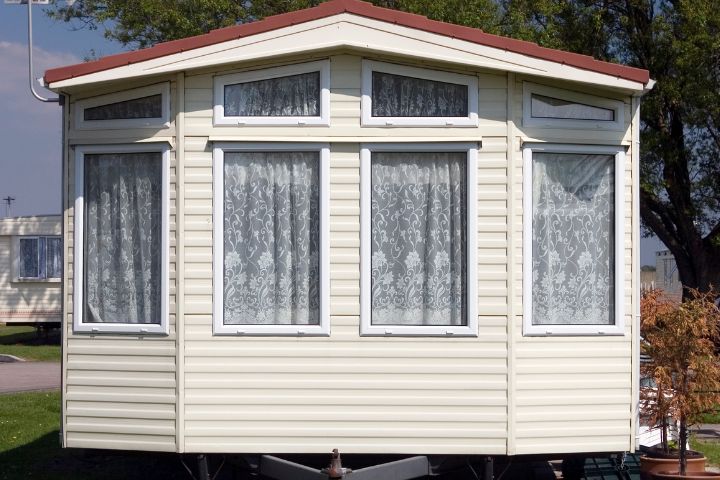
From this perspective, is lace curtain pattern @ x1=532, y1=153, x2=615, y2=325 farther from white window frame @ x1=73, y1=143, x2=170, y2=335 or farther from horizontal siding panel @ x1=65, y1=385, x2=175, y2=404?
horizontal siding panel @ x1=65, y1=385, x2=175, y2=404

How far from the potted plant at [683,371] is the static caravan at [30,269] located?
21398 mm

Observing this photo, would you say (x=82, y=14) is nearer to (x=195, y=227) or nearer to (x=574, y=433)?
(x=195, y=227)

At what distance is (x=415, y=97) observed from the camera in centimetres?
763

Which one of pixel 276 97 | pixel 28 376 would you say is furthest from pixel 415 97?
pixel 28 376

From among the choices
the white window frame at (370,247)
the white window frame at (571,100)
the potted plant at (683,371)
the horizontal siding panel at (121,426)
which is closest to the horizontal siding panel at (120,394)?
the horizontal siding panel at (121,426)

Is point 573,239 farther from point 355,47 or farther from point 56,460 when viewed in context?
point 56,460

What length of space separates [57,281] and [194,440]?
68.9 ft

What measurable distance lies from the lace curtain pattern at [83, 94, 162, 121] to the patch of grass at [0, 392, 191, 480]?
7.90ft

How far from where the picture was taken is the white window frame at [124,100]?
301 inches

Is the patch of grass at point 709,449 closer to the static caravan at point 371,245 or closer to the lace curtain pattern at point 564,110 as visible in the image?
the static caravan at point 371,245

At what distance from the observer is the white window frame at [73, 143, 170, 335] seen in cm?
761

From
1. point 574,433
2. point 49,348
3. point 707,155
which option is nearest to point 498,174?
point 574,433

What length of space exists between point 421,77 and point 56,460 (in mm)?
5434

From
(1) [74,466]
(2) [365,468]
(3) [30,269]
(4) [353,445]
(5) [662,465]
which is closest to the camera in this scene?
(2) [365,468]
